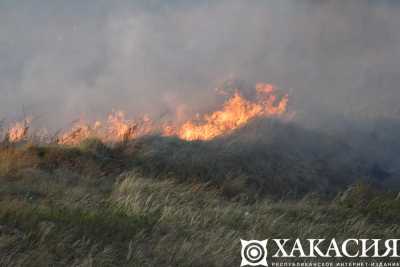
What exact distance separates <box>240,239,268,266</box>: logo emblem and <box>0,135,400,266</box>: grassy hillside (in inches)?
4.2

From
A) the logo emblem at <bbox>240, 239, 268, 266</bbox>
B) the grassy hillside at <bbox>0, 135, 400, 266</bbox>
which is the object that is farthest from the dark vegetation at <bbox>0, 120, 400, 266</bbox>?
the logo emblem at <bbox>240, 239, 268, 266</bbox>

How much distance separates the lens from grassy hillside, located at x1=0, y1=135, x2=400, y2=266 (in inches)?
273

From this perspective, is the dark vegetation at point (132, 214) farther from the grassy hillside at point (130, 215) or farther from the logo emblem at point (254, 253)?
the logo emblem at point (254, 253)

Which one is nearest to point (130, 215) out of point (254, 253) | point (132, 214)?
point (132, 214)

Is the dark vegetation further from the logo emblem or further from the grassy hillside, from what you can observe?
the logo emblem

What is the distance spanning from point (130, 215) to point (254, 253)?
1.96m

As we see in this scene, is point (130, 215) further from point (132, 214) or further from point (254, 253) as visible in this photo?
point (254, 253)

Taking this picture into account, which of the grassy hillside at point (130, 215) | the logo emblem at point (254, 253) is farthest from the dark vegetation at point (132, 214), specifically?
the logo emblem at point (254, 253)

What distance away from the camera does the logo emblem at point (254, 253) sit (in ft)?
24.2

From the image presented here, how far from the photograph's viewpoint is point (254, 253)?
7738 mm

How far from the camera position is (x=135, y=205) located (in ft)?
30.3

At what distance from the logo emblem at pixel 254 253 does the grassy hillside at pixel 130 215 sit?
→ 4.2 inches

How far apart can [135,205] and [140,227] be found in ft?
3.60

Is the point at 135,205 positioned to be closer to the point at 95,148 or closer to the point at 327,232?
the point at 327,232
